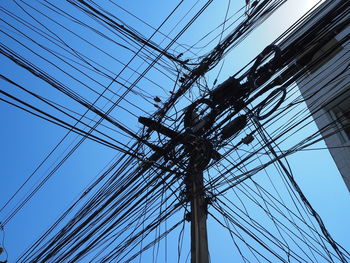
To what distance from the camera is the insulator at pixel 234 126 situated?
3.21 metres

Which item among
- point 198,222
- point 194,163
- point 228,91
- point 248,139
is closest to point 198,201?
point 198,222

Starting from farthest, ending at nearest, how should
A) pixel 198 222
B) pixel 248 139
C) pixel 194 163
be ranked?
pixel 194 163
pixel 248 139
pixel 198 222

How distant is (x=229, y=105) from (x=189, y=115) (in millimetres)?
678

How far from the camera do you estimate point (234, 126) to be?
127 inches

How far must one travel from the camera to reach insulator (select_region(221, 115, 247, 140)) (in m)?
3.21

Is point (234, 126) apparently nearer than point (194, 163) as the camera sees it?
Yes

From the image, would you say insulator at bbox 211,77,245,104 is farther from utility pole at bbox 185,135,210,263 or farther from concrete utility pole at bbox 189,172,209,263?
concrete utility pole at bbox 189,172,209,263

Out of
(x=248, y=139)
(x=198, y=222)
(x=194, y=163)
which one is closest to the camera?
(x=198, y=222)


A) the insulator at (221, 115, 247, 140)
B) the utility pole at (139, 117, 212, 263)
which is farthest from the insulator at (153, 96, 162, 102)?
the insulator at (221, 115, 247, 140)

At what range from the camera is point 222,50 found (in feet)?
11.0

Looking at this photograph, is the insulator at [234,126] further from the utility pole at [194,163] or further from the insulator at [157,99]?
the insulator at [157,99]

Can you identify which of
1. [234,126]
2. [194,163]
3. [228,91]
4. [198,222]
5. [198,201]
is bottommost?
[198,222]

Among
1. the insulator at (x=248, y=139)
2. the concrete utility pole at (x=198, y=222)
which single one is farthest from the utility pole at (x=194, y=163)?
the insulator at (x=248, y=139)

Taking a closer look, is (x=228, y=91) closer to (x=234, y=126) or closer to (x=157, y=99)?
(x=234, y=126)
